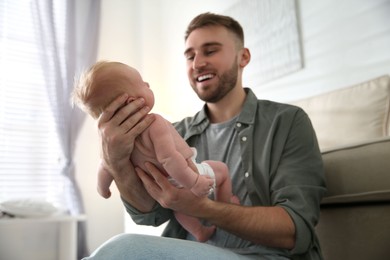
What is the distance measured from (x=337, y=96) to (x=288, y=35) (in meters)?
0.65

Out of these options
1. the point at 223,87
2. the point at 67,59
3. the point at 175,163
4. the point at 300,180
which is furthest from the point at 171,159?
the point at 67,59

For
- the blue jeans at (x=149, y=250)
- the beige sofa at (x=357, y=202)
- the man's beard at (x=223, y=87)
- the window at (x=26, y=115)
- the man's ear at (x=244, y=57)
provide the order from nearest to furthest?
the blue jeans at (x=149, y=250) → the beige sofa at (x=357, y=202) → the man's beard at (x=223, y=87) → the man's ear at (x=244, y=57) → the window at (x=26, y=115)

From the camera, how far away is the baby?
83 centimetres

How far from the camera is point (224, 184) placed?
3.29ft

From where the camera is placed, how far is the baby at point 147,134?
83 centimetres

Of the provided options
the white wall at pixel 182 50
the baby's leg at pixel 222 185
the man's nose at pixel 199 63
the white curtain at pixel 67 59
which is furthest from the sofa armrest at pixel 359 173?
the white curtain at pixel 67 59

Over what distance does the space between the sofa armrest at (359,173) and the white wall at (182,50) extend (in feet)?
2.70

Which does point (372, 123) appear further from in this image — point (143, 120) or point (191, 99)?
point (191, 99)

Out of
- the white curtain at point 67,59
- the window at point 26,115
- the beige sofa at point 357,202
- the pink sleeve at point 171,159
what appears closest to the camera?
the pink sleeve at point 171,159

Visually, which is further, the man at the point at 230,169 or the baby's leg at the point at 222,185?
the baby's leg at the point at 222,185

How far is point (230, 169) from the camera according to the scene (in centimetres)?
112

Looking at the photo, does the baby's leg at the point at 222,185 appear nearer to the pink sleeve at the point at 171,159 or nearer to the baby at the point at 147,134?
the baby at the point at 147,134

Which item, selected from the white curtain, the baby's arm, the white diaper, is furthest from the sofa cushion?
the white curtain

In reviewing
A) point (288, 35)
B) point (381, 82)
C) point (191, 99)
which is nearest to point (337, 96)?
point (381, 82)
